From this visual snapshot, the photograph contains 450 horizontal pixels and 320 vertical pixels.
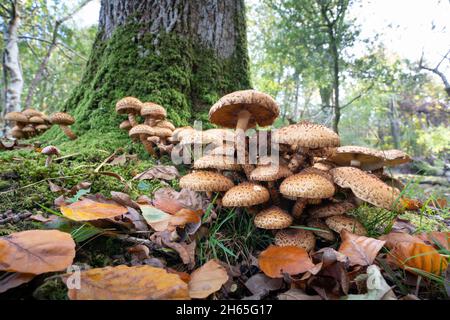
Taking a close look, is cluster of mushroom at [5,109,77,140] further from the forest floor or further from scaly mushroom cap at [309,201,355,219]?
scaly mushroom cap at [309,201,355,219]

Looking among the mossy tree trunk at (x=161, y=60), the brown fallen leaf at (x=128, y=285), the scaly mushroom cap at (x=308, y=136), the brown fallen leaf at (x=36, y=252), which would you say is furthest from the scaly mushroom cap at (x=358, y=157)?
the mossy tree trunk at (x=161, y=60)

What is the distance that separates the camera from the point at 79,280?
37.9 inches

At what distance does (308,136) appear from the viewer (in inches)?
58.4

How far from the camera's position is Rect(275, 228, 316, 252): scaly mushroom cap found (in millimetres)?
1494

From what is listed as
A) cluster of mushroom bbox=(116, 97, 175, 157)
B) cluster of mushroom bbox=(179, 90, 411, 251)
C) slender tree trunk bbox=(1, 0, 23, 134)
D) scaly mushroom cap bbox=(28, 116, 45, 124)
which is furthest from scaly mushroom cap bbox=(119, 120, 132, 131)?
slender tree trunk bbox=(1, 0, 23, 134)

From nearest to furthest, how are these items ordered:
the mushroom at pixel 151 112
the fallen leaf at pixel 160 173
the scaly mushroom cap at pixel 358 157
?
the scaly mushroom cap at pixel 358 157
the fallen leaf at pixel 160 173
the mushroom at pixel 151 112

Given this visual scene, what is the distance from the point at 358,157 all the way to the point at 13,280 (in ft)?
6.51

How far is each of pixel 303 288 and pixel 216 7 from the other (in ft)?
12.1

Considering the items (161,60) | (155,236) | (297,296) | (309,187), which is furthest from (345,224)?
(161,60)

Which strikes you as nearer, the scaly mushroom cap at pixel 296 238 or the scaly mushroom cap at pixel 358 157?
the scaly mushroom cap at pixel 296 238

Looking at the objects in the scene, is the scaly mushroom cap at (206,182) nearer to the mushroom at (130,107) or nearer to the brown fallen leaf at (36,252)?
the brown fallen leaf at (36,252)

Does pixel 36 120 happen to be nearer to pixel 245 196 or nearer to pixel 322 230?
pixel 245 196

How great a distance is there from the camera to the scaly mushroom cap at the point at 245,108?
1.68 metres

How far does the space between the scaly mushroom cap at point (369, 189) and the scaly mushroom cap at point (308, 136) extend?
8.1 inches
